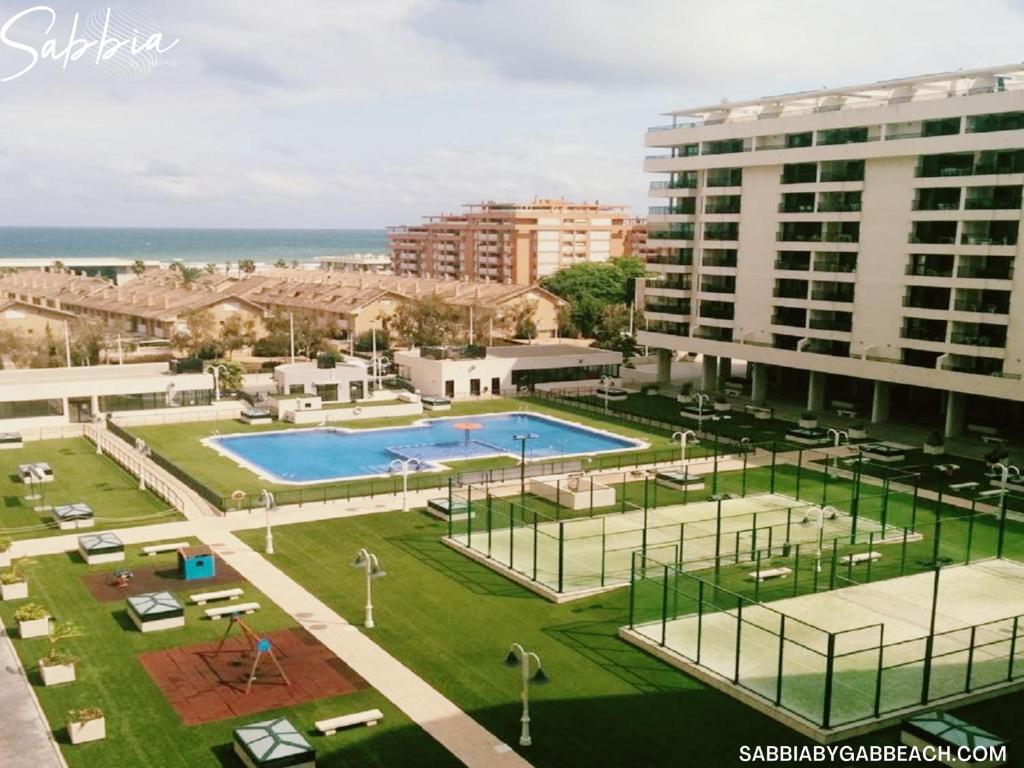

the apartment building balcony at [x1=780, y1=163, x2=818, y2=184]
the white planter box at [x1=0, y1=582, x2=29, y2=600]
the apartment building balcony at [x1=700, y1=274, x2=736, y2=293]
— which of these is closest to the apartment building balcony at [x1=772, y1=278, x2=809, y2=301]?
the apartment building balcony at [x1=700, y1=274, x2=736, y2=293]

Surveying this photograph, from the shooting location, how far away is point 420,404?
7362cm

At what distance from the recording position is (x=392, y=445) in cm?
6256

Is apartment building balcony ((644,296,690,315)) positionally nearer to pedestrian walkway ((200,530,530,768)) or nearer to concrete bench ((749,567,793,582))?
concrete bench ((749,567,793,582))

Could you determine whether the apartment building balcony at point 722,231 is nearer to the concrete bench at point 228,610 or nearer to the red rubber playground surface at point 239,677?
the concrete bench at point 228,610

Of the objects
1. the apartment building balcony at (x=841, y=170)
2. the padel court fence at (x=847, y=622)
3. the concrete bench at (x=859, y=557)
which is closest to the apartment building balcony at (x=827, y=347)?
the apartment building balcony at (x=841, y=170)

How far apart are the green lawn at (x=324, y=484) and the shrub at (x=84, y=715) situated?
2235 centimetres

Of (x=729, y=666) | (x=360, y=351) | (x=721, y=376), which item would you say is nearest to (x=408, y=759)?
(x=729, y=666)

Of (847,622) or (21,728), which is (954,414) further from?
(21,728)

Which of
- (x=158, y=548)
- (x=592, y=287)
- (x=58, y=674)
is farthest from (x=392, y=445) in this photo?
(x=592, y=287)

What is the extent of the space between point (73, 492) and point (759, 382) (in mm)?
50128

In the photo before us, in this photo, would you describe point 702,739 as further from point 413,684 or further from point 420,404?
point 420,404

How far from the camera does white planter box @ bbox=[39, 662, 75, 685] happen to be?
1035 inches

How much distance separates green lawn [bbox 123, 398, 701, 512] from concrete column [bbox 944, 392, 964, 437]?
18.0m

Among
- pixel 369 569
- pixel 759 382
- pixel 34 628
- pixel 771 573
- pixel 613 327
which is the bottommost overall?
pixel 34 628
